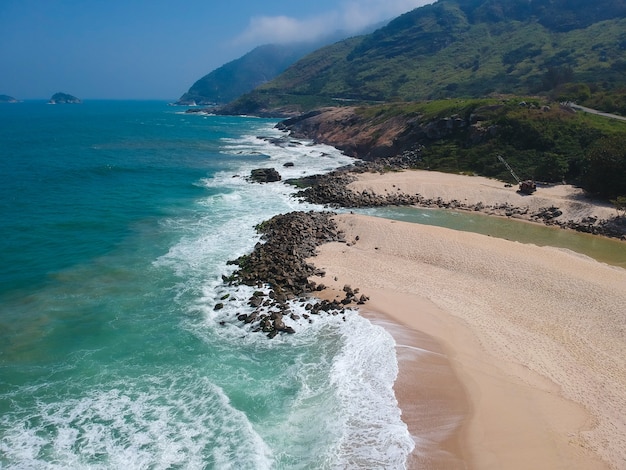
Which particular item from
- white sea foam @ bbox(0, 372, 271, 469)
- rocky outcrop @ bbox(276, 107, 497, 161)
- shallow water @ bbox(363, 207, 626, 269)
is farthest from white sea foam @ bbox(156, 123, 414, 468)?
rocky outcrop @ bbox(276, 107, 497, 161)

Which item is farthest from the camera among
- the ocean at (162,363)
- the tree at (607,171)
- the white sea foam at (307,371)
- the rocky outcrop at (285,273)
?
the tree at (607,171)

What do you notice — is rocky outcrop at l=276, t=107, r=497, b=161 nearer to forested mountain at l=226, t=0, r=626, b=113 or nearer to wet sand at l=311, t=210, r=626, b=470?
wet sand at l=311, t=210, r=626, b=470

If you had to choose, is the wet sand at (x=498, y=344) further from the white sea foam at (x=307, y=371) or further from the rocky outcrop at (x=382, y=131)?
the rocky outcrop at (x=382, y=131)

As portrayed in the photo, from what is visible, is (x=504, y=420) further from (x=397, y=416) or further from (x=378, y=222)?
(x=378, y=222)

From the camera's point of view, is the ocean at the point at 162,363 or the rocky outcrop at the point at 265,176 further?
the rocky outcrop at the point at 265,176

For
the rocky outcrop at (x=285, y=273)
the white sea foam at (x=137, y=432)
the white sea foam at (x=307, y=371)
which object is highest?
the rocky outcrop at (x=285, y=273)

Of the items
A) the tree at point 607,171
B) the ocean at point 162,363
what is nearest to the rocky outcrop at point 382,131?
the tree at point 607,171
